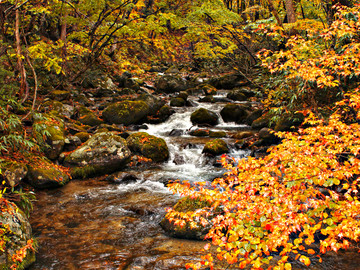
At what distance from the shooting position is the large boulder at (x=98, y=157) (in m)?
7.71

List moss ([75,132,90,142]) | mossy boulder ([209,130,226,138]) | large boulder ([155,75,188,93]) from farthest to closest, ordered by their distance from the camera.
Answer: large boulder ([155,75,188,93]), mossy boulder ([209,130,226,138]), moss ([75,132,90,142])

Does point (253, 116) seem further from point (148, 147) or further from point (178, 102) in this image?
point (148, 147)

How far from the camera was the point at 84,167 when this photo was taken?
770 cm

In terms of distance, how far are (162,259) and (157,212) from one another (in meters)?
1.82

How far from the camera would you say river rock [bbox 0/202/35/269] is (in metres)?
3.25

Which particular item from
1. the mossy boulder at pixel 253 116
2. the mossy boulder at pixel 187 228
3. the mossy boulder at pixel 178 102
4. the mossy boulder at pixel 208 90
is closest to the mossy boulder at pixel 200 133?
the mossy boulder at pixel 253 116

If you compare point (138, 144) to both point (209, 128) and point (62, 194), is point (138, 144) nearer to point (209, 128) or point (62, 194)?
point (62, 194)

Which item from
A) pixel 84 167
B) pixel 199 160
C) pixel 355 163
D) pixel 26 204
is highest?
pixel 355 163

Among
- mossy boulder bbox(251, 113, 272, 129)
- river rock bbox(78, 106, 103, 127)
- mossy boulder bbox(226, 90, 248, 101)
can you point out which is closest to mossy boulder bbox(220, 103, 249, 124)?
mossy boulder bbox(251, 113, 272, 129)

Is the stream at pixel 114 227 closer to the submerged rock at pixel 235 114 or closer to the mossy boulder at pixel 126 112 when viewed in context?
the mossy boulder at pixel 126 112

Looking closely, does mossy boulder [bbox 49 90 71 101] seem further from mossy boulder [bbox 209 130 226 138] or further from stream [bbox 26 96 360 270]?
mossy boulder [bbox 209 130 226 138]

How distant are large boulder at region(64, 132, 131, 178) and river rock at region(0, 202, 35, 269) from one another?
12.2 ft

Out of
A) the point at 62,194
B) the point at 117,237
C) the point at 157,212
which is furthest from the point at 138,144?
the point at 117,237

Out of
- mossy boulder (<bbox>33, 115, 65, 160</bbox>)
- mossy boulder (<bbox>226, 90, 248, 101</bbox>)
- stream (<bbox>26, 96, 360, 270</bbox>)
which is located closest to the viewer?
stream (<bbox>26, 96, 360, 270</bbox>)
